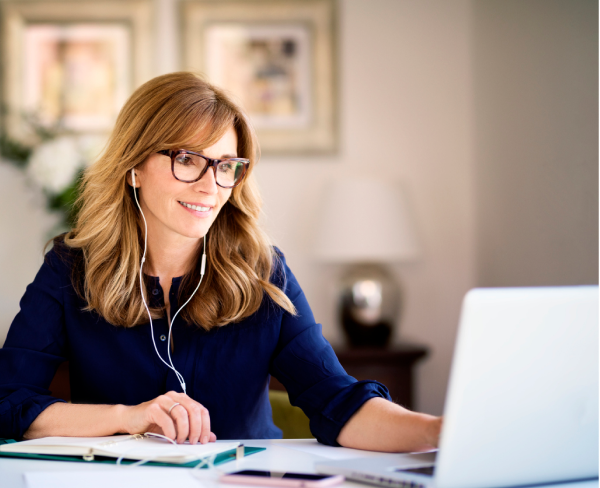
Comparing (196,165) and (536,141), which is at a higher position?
(536,141)

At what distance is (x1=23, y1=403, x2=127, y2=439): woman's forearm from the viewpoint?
114 cm

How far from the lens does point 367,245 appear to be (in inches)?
108

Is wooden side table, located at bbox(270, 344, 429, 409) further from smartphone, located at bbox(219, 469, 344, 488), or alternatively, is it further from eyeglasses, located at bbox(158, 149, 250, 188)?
smartphone, located at bbox(219, 469, 344, 488)

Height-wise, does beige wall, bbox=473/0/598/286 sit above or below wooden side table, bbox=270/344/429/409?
above

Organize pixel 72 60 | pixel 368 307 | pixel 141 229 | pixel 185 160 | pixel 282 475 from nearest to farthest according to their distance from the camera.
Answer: pixel 282 475 → pixel 185 160 → pixel 141 229 → pixel 368 307 → pixel 72 60

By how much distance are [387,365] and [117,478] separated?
191 cm

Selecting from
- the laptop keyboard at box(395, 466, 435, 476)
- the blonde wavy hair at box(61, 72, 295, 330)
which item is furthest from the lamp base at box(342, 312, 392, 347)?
the laptop keyboard at box(395, 466, 435, 476)

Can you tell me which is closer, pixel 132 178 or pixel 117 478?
pixel 117 478

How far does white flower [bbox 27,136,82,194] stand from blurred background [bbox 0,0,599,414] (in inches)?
1.5

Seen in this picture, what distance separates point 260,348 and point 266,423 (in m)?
0.21

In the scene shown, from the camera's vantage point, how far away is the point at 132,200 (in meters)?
1.55

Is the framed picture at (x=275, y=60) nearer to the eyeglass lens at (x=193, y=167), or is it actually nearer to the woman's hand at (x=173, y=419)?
the eyeglass lens at (x=193, y=167)

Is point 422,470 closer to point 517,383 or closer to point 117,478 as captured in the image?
point 517,383

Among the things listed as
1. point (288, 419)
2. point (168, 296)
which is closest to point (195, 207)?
point (168, 296)
